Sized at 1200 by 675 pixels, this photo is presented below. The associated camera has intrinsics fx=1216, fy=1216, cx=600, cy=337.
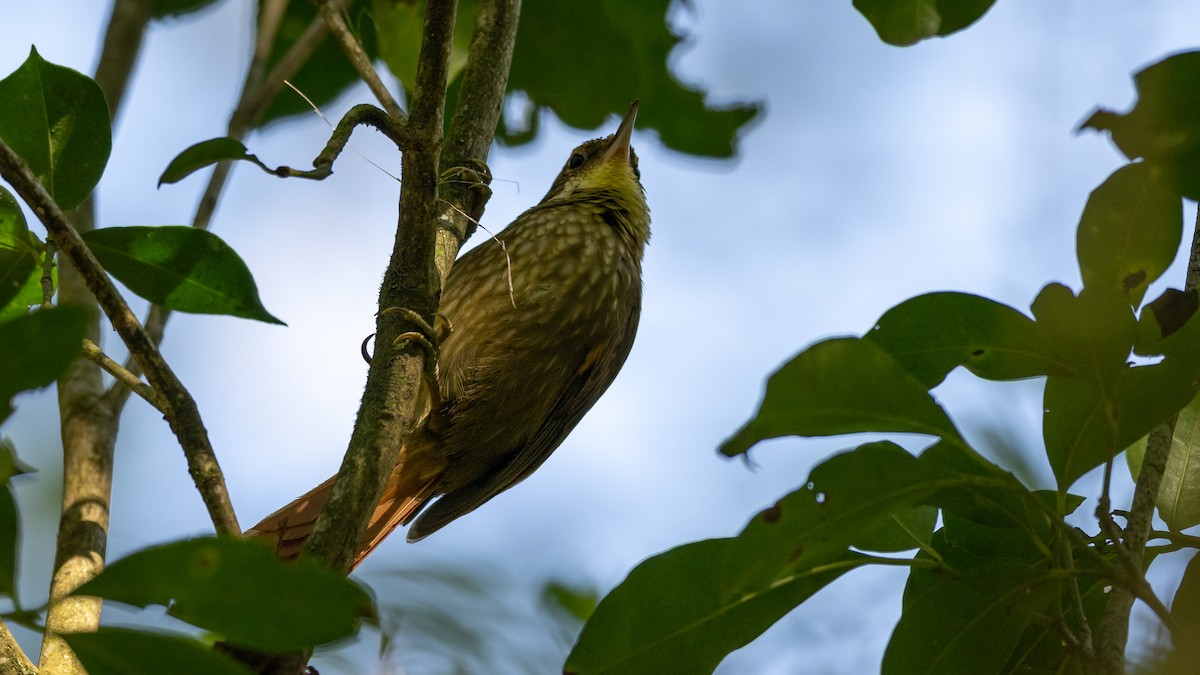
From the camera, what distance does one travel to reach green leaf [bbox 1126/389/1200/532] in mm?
1762

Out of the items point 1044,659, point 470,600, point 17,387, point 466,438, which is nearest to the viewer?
point 17,387

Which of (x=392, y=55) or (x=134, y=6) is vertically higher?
(x=134, y=6)

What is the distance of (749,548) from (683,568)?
18 centimetres

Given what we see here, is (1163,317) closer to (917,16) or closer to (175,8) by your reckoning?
(917,16)

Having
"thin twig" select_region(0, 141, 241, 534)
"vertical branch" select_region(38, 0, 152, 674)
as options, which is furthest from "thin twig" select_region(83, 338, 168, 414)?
"thin twig" select_region(0, 141, 241, 534)

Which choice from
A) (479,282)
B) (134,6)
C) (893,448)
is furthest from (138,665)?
(134,6)

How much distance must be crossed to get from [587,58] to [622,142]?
0.32 meters

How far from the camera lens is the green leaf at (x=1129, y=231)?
162 cm

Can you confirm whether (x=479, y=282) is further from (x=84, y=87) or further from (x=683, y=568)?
(x=683, y=568)

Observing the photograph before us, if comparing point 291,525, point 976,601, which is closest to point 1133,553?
point 976,601

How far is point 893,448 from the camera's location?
4.87 ft

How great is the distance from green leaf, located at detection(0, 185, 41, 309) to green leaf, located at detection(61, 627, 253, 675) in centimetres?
76

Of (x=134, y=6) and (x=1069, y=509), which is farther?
(x=134, y=6)

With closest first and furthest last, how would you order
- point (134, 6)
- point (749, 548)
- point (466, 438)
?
1. point (749, 548)
2. point (466, 438)
3. point (134, 6)
